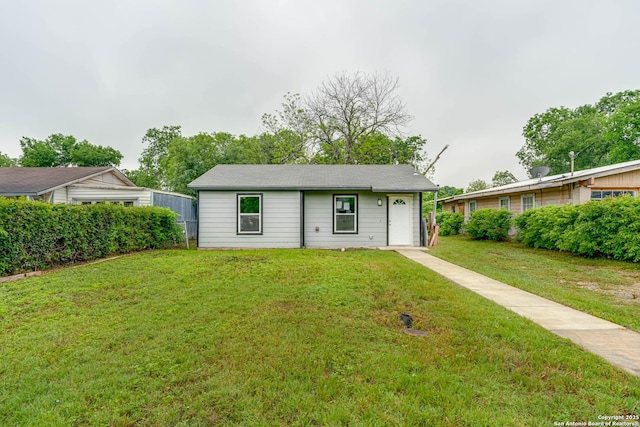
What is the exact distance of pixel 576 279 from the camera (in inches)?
Answer: 245

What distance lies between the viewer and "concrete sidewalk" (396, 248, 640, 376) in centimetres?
269

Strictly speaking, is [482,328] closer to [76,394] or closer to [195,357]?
[195,357]

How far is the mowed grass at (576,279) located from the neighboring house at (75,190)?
11.2 meters

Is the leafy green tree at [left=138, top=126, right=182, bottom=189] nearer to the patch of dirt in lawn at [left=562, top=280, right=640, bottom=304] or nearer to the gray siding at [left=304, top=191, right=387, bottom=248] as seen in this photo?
the gray siding at [left=304, top=191, right=387, bottom=248]

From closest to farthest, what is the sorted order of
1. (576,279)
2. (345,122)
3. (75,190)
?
1. (576,279)
2. (75,190)
3. (345,122)

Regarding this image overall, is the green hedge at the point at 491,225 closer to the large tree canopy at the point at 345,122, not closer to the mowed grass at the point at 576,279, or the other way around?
the mowed grass at the point at 576,279

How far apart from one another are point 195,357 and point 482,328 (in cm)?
296

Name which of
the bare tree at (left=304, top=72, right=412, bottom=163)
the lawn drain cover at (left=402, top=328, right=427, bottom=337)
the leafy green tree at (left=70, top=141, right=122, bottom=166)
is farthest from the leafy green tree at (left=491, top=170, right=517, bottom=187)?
the leafy green tree at (left=70, top=141, right=122, bottom=166)

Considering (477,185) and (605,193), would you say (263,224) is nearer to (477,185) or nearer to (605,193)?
(605,193)

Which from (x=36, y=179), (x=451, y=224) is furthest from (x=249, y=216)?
(x=451, y=224)

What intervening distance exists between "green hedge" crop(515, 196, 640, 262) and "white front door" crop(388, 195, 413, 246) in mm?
4732

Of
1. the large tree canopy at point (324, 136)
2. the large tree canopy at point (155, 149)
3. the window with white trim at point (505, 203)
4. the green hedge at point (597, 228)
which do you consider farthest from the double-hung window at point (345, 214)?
the large tree canopy at point (155, 149)

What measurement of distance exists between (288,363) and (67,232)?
25.2ft

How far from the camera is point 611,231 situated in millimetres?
8328
